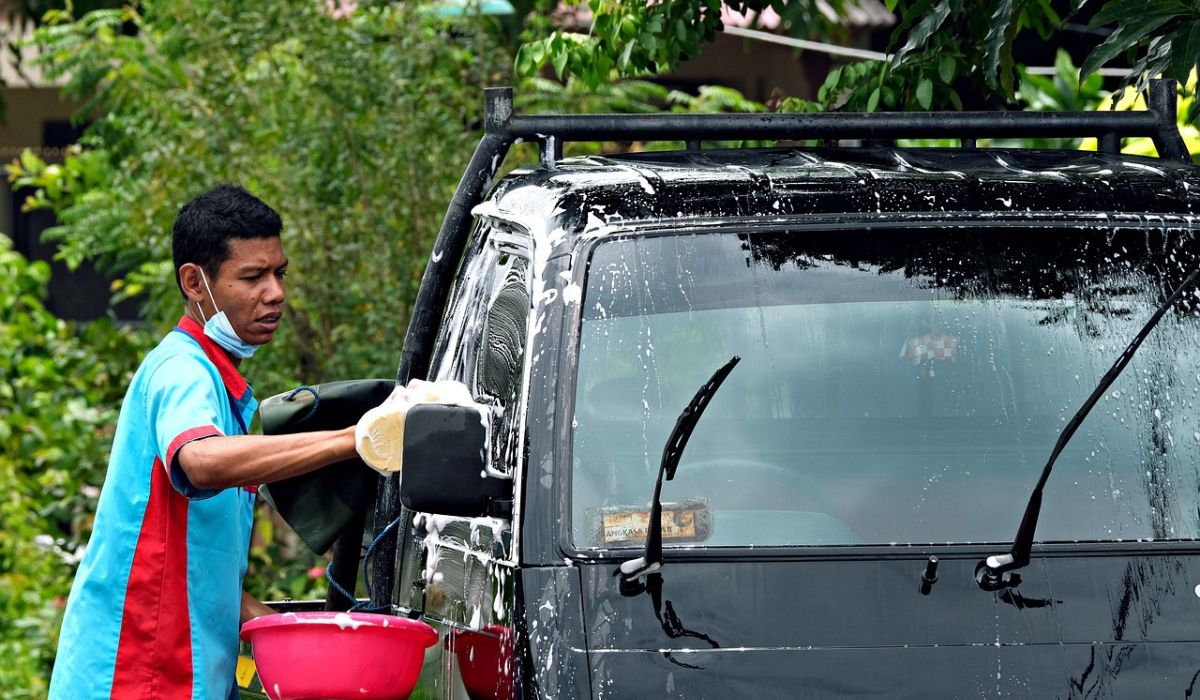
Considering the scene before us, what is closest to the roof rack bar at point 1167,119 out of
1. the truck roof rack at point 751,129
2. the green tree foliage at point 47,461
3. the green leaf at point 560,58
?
the truck roof rack at point 751,129

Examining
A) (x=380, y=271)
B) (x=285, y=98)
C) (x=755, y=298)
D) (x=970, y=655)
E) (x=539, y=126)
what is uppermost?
(x=285, y=98)

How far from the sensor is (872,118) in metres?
3.84

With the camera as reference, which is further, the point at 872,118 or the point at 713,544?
the point at 872,118

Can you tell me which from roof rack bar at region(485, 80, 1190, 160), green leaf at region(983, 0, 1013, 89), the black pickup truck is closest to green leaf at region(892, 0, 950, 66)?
green leaf at region(983, 0, 1013, 89)

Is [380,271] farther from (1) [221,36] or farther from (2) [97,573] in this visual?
(2) [97,573]

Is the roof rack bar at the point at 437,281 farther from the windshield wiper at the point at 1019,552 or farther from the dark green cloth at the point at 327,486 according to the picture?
the windshield wiper at the point at 1019,552

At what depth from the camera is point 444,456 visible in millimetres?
2953

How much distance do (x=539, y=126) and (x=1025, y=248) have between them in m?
1.13

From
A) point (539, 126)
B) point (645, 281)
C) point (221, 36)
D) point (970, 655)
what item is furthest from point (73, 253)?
point (970, 655)

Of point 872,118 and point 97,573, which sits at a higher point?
point 872,118

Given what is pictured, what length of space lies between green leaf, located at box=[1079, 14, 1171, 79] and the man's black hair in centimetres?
197

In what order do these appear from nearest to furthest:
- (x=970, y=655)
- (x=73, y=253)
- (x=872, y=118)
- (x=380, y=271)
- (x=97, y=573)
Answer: (x=970, y=655)
(x=97, y=573)
(x=872, y=118)
(x=380, y=271)
(x=73, y=253)

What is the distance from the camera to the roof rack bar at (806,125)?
12.5 ft

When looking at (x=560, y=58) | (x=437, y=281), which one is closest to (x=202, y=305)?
(x=437, y=281)
